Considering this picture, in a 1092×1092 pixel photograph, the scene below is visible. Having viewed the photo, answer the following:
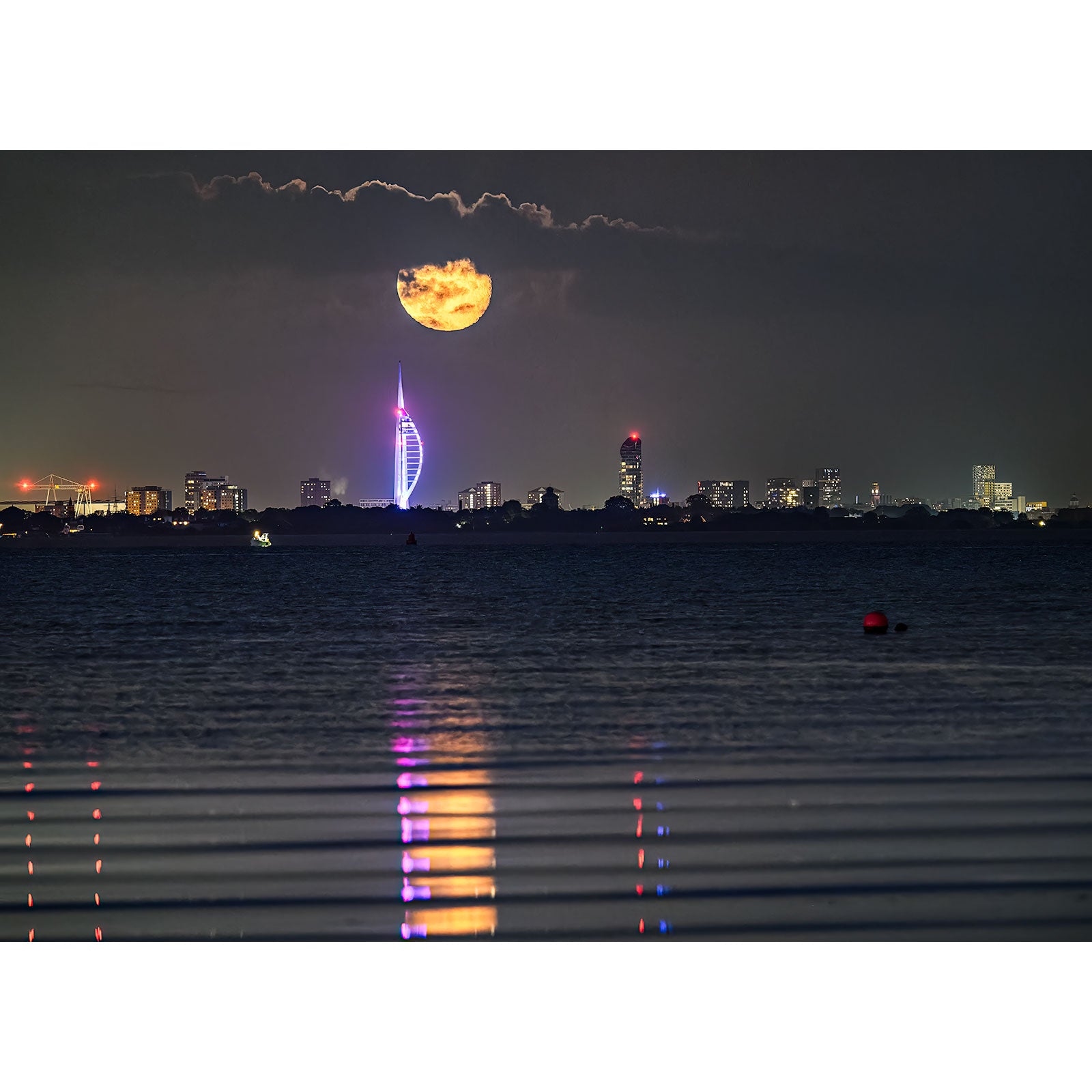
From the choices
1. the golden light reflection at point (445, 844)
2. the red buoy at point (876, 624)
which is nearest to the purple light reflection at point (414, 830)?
the golden light reflection at point (445, 844)

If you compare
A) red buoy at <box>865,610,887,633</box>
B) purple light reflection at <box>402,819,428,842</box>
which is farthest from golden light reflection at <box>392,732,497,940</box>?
red buoy at <box>865,610,887,633</box>

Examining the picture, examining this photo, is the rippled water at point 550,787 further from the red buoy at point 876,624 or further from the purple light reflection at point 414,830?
the red buoy at point 876,624

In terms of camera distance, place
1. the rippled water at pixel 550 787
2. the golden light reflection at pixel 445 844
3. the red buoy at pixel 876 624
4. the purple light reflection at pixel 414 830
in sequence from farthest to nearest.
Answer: the red buoy at pixel 876 624 < the purple light reflection at pixel 414 830 < the rippled water at pixel 550 787 < the golden light reflection at pixel 445 844

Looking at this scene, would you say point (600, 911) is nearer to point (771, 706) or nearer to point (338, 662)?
point (771, 706)

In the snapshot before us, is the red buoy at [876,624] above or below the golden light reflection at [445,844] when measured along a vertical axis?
above

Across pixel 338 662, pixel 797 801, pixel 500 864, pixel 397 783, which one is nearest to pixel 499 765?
pixel 397 783

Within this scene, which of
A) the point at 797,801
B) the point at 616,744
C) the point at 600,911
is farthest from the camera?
the point at 616,744

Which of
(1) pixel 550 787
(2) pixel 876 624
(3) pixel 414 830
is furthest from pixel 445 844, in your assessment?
(2) pixel 876 624
